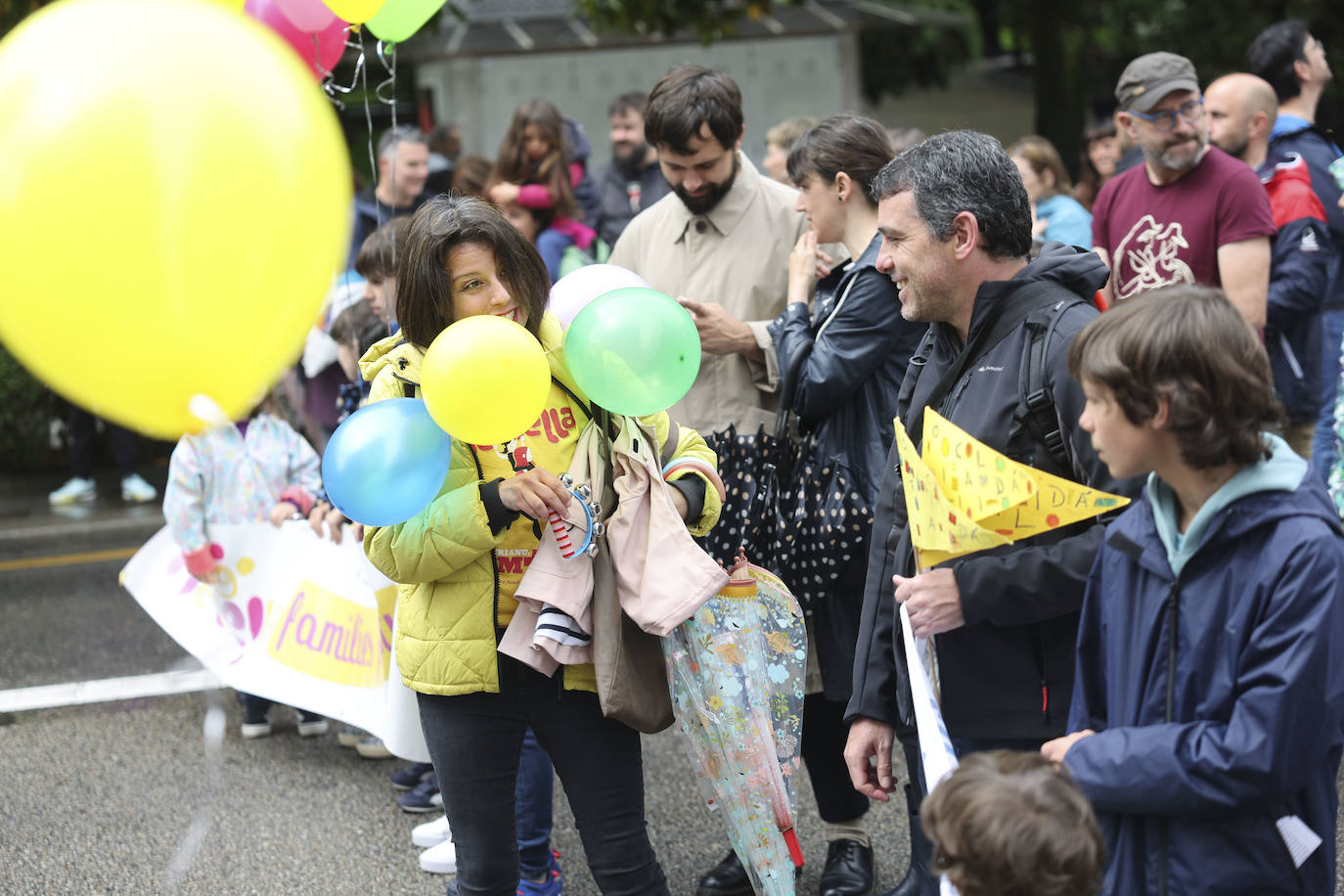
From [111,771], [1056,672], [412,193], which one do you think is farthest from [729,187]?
[412,193]

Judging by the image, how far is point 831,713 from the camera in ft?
12.2

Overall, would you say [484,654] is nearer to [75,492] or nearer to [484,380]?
[484,380]

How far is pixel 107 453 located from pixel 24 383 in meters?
0.96

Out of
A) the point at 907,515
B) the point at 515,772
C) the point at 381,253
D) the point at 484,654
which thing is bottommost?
the point at 515,772

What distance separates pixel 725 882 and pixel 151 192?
104 inches

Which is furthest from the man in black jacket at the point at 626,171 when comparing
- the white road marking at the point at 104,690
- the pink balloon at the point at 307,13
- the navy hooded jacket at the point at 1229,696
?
the navy hooded jacket at the point at 1229,696

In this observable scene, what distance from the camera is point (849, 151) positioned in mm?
3520

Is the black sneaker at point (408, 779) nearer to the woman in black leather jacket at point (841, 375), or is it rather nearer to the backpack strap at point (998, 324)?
the woman in black leather jacket at point (841, 375)

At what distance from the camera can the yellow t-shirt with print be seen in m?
2.75

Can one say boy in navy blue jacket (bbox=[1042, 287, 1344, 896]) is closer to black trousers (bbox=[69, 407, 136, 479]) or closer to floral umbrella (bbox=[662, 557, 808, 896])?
floral umbrella (bbox=[662, 557, 808, 896])

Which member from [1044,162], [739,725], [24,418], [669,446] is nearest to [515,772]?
[739,725]

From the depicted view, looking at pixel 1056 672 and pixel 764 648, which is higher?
pixel 1056 672

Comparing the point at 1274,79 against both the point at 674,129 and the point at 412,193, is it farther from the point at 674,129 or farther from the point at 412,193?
the point at 412,193

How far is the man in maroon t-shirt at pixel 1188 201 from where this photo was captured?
15.2 feet
